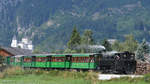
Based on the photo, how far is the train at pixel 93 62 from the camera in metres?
49.3

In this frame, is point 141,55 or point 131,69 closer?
point 131,69

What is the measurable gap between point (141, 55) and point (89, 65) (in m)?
23.2

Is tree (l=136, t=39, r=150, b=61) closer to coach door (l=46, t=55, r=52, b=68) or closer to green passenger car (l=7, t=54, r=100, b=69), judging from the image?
green passenger car (l=7, t=54, r=100, b=69)

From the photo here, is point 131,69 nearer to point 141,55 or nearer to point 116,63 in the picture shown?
point 116,63

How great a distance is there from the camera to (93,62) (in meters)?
52.2

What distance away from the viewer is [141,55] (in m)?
72.9

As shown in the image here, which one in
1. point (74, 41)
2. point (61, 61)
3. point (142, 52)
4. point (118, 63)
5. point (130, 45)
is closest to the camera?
point (118, 63)

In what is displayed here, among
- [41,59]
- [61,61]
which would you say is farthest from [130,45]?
[61,61]

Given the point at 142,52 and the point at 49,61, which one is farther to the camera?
the point at 142,52

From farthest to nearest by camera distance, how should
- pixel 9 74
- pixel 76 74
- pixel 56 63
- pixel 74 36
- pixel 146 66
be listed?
pixel 74 36 < pixel 56 63 < pixel 146 66 < pixel 9 74 < pixel 76 74

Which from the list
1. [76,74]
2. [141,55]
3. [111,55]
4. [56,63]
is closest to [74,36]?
[141,55]

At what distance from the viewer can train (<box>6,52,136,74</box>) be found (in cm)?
4931

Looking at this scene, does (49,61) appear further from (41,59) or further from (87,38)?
(87,38)

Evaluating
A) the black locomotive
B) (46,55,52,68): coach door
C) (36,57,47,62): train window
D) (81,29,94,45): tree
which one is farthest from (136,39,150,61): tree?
(81,29,94,45): tree
